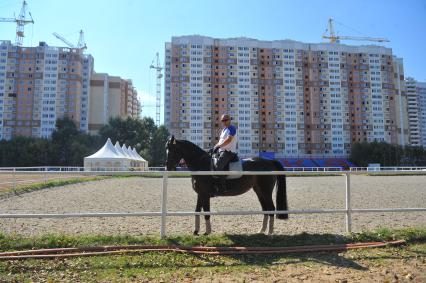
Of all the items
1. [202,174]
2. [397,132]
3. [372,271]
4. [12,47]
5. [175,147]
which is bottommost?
[372,271]

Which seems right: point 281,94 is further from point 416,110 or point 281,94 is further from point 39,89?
point 416,110

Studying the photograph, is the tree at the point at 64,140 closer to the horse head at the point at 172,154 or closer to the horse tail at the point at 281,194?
the horse head at the point at 172,154

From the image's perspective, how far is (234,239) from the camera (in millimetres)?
6082

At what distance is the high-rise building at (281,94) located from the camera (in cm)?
9894

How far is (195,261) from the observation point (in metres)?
5.02

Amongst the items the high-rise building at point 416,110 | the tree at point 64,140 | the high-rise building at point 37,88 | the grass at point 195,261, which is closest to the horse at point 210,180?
the grass at point 195,261

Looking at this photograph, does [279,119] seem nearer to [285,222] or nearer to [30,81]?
[30,81]

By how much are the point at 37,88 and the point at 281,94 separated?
250 feet

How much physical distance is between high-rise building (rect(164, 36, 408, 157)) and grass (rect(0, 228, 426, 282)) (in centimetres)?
9057

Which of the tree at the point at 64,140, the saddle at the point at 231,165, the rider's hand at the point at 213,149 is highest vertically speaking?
the tree at the point at 64,140

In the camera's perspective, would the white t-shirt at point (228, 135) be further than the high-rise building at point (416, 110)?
No

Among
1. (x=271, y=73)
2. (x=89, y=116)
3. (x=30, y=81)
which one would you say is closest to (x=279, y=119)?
(x=271, y=73)

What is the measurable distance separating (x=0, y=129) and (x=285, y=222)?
358 feet

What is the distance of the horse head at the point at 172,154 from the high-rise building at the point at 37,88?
99881 mm
